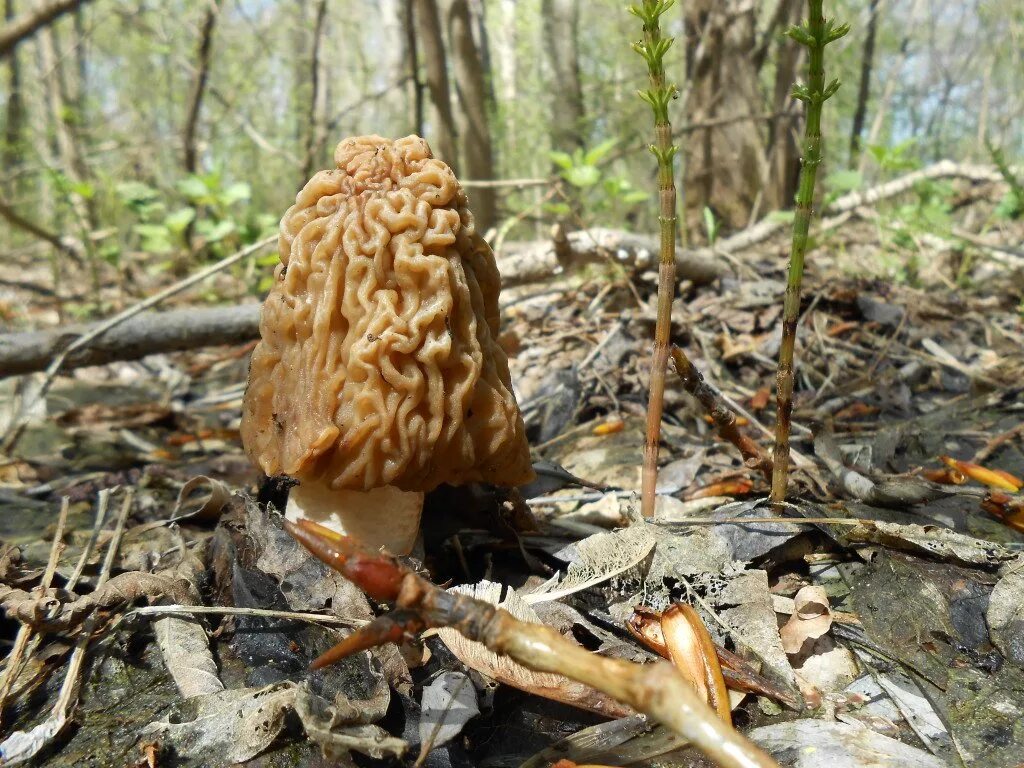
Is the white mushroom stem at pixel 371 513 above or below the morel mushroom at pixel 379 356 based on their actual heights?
below

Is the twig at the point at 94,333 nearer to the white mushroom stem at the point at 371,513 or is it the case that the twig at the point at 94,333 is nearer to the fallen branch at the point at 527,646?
the white mushroom stem at the point at 371,513

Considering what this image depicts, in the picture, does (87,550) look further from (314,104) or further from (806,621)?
(314,104)

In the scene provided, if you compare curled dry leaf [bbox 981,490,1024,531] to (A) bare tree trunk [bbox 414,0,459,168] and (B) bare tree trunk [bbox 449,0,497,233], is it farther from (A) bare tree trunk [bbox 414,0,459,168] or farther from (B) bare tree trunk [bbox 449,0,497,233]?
(B) bare tree trunk [bbox 449,0,497,233]

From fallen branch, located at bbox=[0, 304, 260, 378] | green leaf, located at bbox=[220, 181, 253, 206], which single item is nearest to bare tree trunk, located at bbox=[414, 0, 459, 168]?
green leaf, located at bbox=[220, 181, 253, 206]

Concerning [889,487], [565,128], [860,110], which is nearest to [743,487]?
[889,487]

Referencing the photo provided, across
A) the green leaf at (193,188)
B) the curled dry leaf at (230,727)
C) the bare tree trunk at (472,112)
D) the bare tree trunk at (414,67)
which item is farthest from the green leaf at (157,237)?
the curled dry leaf at (230,727)
